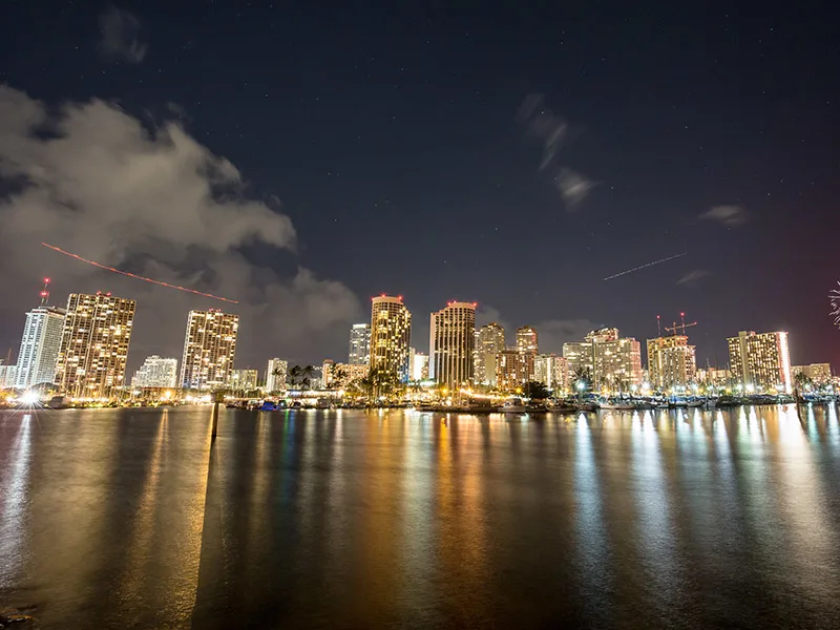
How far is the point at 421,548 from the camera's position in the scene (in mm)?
11469

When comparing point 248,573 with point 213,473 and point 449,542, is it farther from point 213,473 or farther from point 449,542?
point 213,473

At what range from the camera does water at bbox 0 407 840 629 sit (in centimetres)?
804

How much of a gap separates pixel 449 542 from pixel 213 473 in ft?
52.5

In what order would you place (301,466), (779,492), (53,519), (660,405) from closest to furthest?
(53,519), (779,492), (301,466), (660,405)

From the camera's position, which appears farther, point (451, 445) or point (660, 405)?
point (660, 405)

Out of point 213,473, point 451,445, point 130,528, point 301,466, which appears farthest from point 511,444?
point 130,528

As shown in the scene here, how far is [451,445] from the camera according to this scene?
39031 mm

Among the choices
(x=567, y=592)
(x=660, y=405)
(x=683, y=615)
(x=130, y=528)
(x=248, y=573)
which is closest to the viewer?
(x=683, y=615)

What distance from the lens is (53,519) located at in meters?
14.2

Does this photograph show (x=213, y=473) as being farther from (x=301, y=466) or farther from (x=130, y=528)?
(x=130, y=528)

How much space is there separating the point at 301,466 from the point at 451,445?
16136 millimetres

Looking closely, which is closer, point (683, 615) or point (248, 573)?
point (683, 615)

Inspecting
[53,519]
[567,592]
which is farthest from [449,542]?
[53,519]

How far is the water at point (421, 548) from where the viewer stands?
8.04 metres
